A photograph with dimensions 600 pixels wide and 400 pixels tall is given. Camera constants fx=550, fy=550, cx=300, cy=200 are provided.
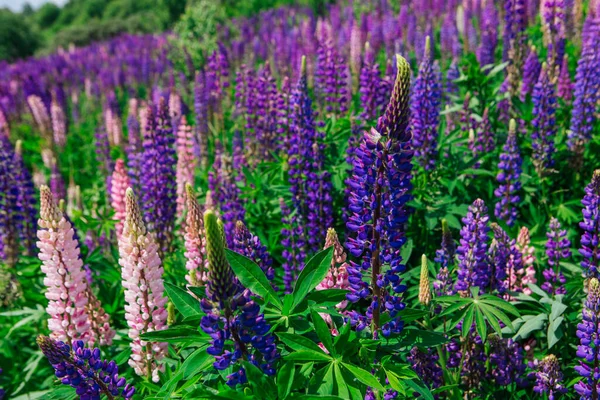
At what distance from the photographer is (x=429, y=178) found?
3.92 meters

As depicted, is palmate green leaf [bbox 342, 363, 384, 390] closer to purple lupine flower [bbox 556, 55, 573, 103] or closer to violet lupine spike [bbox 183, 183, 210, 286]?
violet lupine spike [bbox 183, 183, 210, 286]

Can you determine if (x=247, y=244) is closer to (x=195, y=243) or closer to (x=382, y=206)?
Result: (x=195, y=243)

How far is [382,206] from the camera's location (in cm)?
209

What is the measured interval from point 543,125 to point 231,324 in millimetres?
3175

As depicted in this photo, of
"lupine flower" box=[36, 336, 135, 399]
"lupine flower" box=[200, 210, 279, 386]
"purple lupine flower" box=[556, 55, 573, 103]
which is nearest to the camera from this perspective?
"lupine flower" box=[200, 210, 279, 386]

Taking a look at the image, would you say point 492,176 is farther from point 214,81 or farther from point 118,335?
point 214,81

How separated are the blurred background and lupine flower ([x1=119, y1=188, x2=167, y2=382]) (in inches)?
351

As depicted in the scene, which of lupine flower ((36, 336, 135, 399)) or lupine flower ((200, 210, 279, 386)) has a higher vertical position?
lupine flower ((200, 210, 279, 386))

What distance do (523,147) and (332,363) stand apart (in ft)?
10.5

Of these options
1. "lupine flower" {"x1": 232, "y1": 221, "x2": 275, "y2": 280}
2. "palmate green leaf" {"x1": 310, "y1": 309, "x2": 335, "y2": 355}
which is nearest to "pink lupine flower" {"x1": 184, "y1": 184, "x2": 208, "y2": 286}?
"lupine flower" {"x1": 232, "y1": 221, "x2": 275, "y2": 280}

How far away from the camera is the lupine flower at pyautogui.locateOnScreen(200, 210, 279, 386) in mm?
1730

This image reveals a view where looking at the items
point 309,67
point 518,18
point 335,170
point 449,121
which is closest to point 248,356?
point 335,170

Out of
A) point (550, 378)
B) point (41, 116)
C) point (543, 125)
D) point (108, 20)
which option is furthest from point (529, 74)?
point (108, 20)

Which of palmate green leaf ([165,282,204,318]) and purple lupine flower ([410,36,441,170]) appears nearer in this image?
palmate green leaf ([165,282,204,318])
